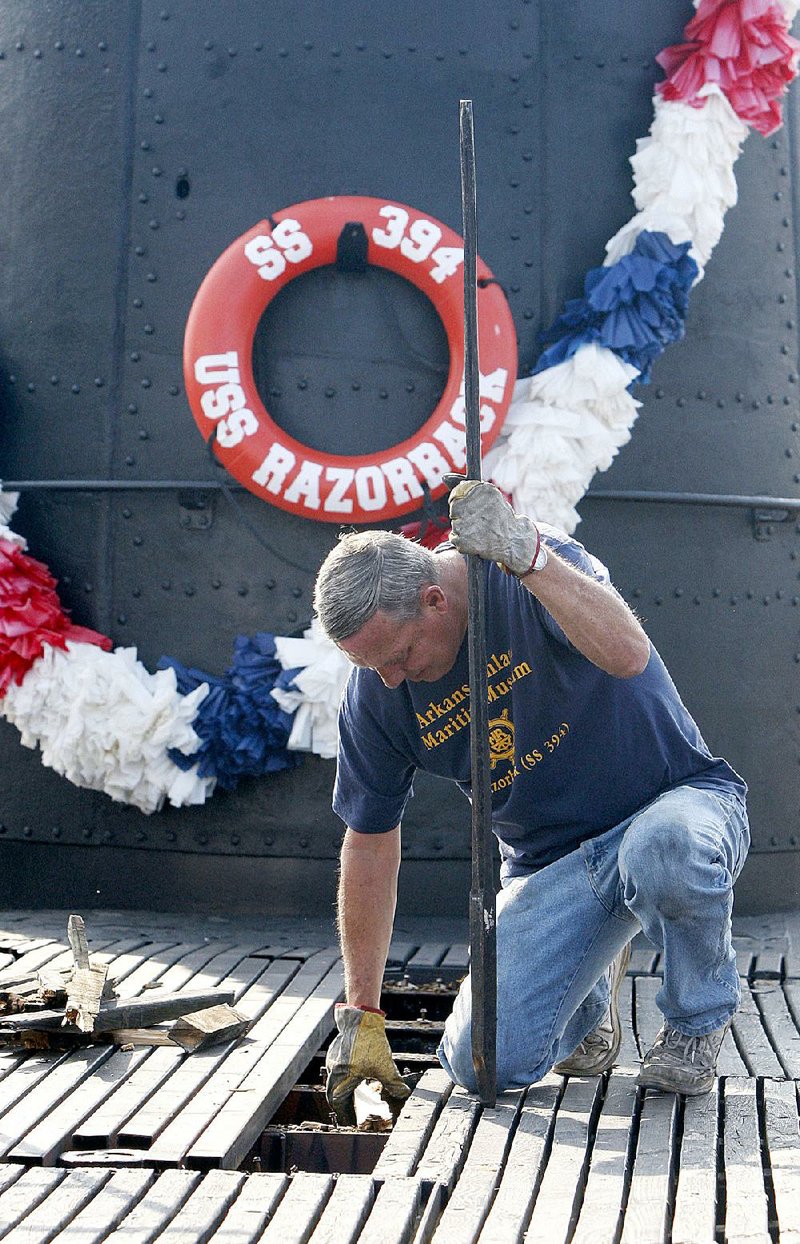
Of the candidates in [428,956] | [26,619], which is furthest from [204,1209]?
[26,619]

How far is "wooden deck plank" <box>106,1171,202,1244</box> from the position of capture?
221cm

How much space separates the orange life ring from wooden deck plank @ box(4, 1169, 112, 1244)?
90.9 inches

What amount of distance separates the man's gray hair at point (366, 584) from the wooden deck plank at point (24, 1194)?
3.41 feet

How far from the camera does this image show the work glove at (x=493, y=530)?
103 inches

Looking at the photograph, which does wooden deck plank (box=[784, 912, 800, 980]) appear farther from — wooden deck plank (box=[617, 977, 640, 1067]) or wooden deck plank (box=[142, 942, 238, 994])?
wooden deck plank (box=[142, 942, 238, 994])

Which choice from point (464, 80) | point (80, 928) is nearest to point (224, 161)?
point (464, 80)

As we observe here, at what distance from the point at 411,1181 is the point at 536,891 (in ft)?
2.49

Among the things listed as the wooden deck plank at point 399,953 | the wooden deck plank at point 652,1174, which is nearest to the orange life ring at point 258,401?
the wooden deck plank at point 399,953

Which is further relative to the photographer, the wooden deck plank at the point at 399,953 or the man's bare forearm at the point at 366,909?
the wooden deck plank at the point at 399,953

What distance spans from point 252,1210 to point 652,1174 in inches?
25.0

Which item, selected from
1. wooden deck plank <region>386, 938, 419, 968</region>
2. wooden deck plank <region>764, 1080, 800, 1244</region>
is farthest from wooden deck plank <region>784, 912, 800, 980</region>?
wooden deck plank <region>764, 1080, 800, 1244</region>

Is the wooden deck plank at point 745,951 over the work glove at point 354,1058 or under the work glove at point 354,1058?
under

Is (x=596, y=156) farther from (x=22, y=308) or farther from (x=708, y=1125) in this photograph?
(x=708, y=1125)

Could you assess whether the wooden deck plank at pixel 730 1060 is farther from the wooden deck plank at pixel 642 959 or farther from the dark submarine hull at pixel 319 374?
the dark submarine hull at pixel 319 374
